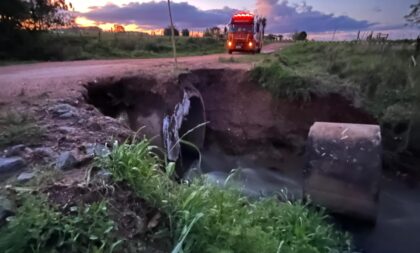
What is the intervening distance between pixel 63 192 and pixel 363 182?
5461mm

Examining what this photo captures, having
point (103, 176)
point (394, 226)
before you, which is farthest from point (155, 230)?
point (394, 226)

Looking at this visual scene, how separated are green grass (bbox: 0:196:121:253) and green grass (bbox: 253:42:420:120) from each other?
1007 cm

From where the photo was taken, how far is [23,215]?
2906 millimetres

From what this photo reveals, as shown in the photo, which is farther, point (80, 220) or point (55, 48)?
point (55, 48)

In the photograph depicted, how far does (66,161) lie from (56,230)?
114 centimetres

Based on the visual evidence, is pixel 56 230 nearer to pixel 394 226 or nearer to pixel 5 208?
pixel 5 208

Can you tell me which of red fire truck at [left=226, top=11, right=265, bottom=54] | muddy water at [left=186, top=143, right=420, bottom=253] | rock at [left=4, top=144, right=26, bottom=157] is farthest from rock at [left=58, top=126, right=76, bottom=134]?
red fire truck at [left=226, top=11, right=265, bottom=54]

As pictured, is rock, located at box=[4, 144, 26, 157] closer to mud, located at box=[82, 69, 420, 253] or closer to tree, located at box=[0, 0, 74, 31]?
mud, located at box=[82, 69, 420, 253]

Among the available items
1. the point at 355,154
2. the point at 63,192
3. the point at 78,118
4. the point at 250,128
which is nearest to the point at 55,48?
the point at 250,128

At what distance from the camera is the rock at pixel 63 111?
5730 millimetres

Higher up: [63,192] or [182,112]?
[63,192]

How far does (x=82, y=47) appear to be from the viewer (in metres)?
20.6

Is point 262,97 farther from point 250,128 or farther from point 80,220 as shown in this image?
point 80,220

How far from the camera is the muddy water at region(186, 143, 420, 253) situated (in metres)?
7.46
